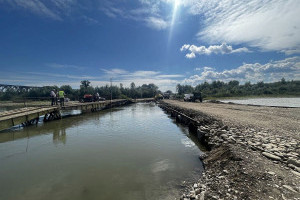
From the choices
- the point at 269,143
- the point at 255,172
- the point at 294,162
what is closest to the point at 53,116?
the point at 255,172

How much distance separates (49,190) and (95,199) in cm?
161

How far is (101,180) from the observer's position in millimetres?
5039

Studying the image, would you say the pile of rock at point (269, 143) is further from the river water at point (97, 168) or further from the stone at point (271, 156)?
the river water at point (97, 168)

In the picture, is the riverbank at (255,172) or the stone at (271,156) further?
the stone at (271,156)

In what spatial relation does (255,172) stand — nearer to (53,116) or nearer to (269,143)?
(269,143)

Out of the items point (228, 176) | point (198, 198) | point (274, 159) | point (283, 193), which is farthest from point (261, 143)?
point (198, 198)

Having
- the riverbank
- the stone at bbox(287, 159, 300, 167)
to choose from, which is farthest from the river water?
the stone at bbox(287, 159, 300, 167)

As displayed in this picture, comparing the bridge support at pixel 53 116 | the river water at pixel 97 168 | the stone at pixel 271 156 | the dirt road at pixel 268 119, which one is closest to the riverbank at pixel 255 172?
the stone at pixel 271 156

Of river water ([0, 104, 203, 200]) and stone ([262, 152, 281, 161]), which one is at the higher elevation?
Answer: stone ([262, 152, 281, 161])

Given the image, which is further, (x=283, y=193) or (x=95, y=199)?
(x=95, y=199)

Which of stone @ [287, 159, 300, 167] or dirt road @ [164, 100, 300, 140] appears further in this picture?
dirt road @ [164, 100, 300, 140]

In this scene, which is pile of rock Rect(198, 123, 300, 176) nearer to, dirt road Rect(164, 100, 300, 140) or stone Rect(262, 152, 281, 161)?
stone Rect(262, 152, 281, 161)

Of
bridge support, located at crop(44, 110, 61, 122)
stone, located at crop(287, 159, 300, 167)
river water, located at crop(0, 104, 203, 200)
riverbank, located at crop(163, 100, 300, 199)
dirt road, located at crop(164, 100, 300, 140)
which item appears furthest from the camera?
bridge support, located at crop(44, 110, 61, 122)

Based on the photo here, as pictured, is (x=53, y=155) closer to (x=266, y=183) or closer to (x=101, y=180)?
(x=101, y=180)
